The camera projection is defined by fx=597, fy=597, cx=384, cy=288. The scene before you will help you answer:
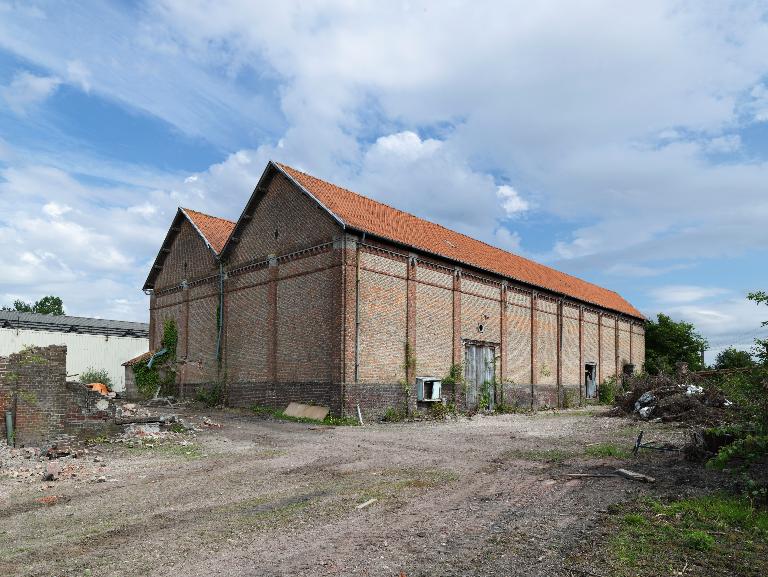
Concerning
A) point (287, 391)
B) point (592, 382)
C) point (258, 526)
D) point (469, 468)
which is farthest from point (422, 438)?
point (592, 382)

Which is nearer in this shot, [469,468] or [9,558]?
[9,558]

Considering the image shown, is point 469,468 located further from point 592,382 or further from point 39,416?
point 592,382

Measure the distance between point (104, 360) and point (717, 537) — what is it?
37.8 meters

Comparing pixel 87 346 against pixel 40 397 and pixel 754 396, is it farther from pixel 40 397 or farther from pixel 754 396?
pixel 754 396

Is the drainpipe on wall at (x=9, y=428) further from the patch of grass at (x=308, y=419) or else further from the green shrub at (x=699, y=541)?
the green shrub at (x=699, y=541)

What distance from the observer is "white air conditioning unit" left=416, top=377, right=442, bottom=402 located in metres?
22.0

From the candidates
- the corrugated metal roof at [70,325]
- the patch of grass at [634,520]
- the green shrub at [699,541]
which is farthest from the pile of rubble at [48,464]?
the corrugated metal roof at [70,325]

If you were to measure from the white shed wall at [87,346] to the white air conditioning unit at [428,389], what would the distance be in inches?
927

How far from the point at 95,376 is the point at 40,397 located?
23.9 m

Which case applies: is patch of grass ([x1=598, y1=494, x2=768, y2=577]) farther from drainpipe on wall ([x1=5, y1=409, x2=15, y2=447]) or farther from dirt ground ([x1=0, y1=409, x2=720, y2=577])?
drainpipe on wall ([x1=5, y1=409, x2=15, y2=447])

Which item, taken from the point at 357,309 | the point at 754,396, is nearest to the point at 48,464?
the point at 357,309

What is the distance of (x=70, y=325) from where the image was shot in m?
38.4

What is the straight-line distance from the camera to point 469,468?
11.3 m

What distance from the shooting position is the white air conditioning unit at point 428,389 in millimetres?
22000
